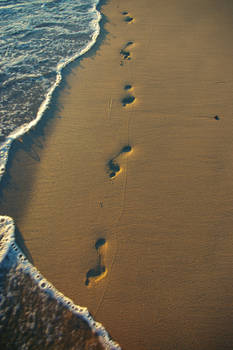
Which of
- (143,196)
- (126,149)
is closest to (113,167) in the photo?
(126,149)

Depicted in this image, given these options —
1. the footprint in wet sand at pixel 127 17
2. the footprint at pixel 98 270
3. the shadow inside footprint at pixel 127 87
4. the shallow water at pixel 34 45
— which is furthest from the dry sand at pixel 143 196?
the footprint in wet sand at pixel 127 17

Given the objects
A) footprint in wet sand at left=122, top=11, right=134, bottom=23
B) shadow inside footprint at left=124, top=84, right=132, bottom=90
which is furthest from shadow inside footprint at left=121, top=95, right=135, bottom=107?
footprint in wet sand at left=122, top=11, right=134, bottom=23

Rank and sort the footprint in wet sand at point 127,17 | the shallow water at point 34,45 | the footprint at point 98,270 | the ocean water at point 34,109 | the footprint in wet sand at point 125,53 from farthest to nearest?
the footprint in wet sand at point 127,17, the footprint in wet sand at point 125,53, the shallow water at point 34,45, the footprint at point 98,270, the ocean water at point 34,109

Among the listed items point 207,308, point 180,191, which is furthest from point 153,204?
point 207,308

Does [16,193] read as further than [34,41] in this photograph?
No

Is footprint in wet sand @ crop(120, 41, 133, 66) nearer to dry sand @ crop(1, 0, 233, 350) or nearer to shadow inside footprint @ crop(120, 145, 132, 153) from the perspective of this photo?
dry sand @ crop(1, 0, 233, 350)

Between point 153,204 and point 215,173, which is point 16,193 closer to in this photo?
point 153,204

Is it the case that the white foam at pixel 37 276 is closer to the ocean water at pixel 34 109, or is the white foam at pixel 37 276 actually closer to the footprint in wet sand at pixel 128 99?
the ocean water at pixel 34 109

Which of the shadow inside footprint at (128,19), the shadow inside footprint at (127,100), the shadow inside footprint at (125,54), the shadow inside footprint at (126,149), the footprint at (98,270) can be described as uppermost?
the shadow inside footprint at (128,19)
